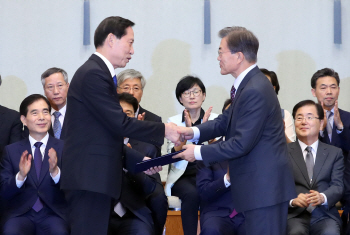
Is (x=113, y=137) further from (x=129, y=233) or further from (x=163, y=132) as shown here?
(x=129, y=233)

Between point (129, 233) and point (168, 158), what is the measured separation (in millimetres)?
794

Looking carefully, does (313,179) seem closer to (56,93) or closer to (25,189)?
(25,189)

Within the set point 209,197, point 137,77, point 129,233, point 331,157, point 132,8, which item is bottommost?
point 129,233

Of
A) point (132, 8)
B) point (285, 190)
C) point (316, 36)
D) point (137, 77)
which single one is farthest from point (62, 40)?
point (285, 190)

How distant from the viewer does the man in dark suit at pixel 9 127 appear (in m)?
3.85

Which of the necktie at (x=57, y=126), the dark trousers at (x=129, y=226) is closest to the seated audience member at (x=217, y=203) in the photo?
the dark trousers at (x=129, y=226)

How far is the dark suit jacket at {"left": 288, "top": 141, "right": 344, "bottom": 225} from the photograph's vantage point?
3314mm

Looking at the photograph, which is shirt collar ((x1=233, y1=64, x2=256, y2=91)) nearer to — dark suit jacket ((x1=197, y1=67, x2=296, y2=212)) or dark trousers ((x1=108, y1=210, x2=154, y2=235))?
dark suit jacket ((x1=197, y1=67, x2=296, y2=212))

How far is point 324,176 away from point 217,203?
0.79 m

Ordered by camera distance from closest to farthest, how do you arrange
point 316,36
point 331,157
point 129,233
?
point 129,233
point 331,157
point 316,36

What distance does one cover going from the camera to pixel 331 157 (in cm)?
348

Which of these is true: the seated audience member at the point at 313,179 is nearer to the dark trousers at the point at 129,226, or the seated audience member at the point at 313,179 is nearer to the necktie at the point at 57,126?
the dark trousers at the point at 129,226

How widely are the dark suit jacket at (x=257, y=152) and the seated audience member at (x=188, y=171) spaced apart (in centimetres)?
102

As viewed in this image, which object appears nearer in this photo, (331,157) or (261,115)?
(261,115)
